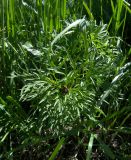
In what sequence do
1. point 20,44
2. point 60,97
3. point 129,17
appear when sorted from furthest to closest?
point 129,17, point 20,44, point 60,97

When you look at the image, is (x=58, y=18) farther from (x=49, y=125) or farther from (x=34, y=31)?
(x=49, y=125)

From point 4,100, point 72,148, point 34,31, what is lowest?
point 72,148

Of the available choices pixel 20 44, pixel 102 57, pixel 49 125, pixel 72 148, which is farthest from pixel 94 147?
pixel 20 44

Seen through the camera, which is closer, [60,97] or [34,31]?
[60,97]

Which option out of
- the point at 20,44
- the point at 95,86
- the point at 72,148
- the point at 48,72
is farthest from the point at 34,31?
the point at 72,148

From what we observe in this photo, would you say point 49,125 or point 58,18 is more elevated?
point 58,18

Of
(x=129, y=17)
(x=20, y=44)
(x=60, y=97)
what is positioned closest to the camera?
(x=60, y=97)
